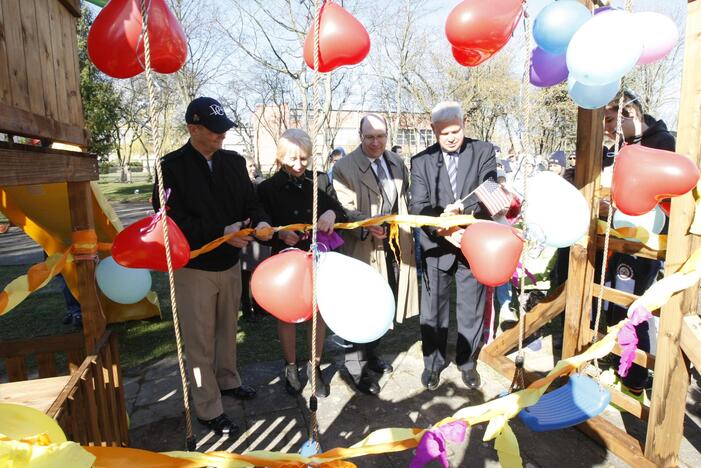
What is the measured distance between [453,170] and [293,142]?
1164mm

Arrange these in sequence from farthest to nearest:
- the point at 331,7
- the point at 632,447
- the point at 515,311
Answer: the point at 515,311, the point at 632,447, the point at 331,7

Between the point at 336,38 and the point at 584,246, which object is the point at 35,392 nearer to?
the point at 336,38

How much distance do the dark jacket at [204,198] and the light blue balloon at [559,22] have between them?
1859 millimetres

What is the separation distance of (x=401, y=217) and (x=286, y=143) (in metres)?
0.88

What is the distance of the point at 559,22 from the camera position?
6.54 feet

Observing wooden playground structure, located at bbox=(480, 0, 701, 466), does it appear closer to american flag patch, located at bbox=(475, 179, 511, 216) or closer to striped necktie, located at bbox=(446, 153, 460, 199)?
american flag patch, located at bbox=(475, 179, 511, 216)

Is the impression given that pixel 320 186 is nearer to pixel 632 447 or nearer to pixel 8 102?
pixel 8 102

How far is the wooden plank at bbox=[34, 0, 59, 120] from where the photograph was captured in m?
1.86

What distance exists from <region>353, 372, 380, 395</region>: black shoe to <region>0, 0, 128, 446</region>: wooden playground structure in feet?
5.14

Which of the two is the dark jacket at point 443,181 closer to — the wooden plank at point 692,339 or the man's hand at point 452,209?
the man's hand at point 452,209

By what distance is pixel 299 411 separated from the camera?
10.1ft

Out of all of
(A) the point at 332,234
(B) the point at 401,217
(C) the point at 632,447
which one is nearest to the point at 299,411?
(A) the point at 332,234

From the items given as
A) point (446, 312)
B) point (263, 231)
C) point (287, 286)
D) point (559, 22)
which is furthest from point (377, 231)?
point (559, 22)

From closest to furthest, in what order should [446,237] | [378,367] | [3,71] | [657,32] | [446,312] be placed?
1. [3,71]
2. [657,32]
3. [446,237]
4. [446,312]
5. [378,367]
